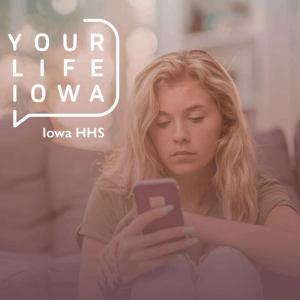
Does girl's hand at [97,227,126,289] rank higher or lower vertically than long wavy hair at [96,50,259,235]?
lower

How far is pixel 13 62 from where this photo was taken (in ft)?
4.65

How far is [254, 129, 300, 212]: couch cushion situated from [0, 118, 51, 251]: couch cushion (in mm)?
735

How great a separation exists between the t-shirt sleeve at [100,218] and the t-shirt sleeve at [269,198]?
1.17 ft

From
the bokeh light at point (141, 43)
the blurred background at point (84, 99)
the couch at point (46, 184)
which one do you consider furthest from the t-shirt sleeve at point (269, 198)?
the bokeh light at point (141, 43)

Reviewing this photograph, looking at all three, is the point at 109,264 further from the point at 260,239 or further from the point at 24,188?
the point at 24,188

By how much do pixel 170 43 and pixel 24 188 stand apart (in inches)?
40.9

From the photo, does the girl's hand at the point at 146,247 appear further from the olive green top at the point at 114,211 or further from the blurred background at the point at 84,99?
the blurred background at the point at 84,99

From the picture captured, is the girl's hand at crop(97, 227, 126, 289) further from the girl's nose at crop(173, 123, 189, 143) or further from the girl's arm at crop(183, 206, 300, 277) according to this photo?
the girl's nose at crop(173, 123, 189, 143)

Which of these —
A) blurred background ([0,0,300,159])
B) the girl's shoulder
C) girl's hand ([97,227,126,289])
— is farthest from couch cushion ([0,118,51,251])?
the girl's shoulder

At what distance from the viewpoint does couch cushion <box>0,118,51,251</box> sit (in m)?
1.19

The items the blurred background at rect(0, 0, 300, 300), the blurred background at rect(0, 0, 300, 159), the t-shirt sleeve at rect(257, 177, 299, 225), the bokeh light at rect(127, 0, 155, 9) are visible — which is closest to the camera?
the t-shirt sleeve at rect(257, 177, 299, 225)

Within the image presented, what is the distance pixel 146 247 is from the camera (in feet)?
2.48

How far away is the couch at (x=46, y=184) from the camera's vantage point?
118cm

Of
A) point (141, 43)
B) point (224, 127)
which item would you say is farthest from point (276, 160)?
point (141, 43)
